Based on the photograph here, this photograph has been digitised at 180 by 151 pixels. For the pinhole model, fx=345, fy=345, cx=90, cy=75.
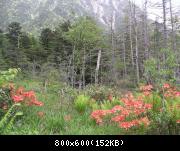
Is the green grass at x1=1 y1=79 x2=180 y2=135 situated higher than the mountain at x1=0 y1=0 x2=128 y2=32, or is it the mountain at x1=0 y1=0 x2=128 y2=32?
Result: the mountain at x1=0 y1=0 x2=128 y2=32

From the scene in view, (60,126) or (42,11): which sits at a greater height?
(42,11)

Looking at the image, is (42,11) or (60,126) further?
(42,11)

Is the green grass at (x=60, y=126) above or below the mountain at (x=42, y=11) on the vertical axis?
below

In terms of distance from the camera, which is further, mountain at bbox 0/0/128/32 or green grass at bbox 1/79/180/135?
mountain at bbox 0/0/128/32

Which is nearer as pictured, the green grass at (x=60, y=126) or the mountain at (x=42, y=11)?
the green grass at (x=60, y=126)

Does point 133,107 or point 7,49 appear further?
point 7,49

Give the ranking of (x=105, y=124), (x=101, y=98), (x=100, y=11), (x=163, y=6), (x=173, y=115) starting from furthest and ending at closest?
(x=100, y=11) → (x=163, y=6) → (x=101, y=98) → (x=105, y=124) → (x=173, y=115)

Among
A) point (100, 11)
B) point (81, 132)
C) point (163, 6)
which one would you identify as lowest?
point (81, 132)

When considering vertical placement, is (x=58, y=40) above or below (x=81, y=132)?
above

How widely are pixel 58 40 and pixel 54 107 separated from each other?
74.4 ft

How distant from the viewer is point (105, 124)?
9.14 m
